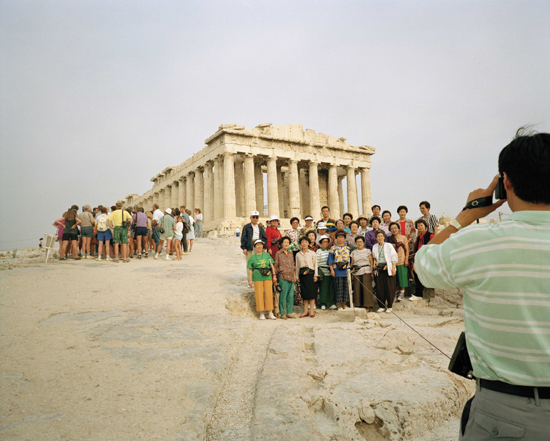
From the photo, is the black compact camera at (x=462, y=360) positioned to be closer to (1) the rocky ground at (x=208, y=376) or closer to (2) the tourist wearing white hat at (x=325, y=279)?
(1) the rocky ground at (x=208, y=376)

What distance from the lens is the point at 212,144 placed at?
30.1 meters

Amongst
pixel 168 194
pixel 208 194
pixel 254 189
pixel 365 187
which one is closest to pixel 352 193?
pixel 365 187

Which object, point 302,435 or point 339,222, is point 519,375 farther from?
point 339,222

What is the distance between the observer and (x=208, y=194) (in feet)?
102

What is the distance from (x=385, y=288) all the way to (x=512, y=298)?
790 cm

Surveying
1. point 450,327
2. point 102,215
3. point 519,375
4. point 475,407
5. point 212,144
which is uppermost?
point 212,144

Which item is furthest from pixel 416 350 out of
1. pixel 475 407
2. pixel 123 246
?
pixel 123 246

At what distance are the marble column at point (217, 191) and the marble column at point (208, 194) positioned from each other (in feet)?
4.47

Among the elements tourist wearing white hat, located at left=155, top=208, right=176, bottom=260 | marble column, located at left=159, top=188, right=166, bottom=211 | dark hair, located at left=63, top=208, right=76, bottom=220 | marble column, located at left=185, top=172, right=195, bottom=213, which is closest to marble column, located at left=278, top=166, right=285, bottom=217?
marble column, located at left=185, top=172, right=195, bottom=213

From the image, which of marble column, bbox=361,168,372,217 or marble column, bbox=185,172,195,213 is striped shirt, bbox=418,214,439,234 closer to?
marble column, bbox=361,168,372,217

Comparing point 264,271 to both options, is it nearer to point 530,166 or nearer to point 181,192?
point 530,166

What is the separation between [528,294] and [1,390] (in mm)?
4528

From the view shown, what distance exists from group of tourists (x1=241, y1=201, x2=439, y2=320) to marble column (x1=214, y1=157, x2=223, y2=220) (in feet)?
62.9

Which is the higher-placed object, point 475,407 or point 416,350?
point 475,407
